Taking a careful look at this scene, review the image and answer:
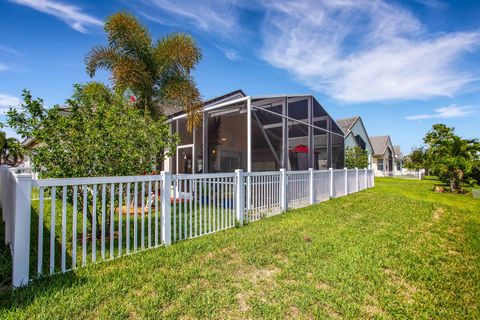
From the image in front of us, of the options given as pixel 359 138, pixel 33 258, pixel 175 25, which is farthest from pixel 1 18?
pixel 359 138

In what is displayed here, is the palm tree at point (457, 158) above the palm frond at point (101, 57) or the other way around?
the other way around

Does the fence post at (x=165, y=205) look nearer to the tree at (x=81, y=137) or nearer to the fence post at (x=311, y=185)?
the tree at (x=81, y=137)

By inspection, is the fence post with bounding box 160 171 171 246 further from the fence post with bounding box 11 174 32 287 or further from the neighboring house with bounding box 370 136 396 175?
the neighboring house with bounding box 370 136 396 175

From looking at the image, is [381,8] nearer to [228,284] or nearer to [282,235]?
[282,235]

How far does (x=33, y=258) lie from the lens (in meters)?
3.67

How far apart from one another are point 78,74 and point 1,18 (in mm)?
2884

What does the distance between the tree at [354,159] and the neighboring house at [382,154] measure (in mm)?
14891

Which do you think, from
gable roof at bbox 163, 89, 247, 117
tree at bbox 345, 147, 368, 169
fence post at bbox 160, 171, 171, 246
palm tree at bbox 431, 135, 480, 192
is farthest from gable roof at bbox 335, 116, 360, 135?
fence post at bbox 160, 171, 171, 246

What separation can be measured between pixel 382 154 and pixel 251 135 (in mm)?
35533

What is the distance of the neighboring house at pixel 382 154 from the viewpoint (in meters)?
37.0

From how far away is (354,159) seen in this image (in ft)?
66.2

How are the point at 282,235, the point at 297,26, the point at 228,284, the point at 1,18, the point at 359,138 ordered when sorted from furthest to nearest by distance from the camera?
the point at 359,138
the point at 297,26
the point at 1,18
the point at 282,235
the point at 228,284

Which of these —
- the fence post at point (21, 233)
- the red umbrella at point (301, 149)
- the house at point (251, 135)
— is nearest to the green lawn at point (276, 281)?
the fence post at point (21, 233)

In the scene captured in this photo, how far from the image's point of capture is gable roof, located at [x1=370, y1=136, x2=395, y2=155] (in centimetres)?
3733
